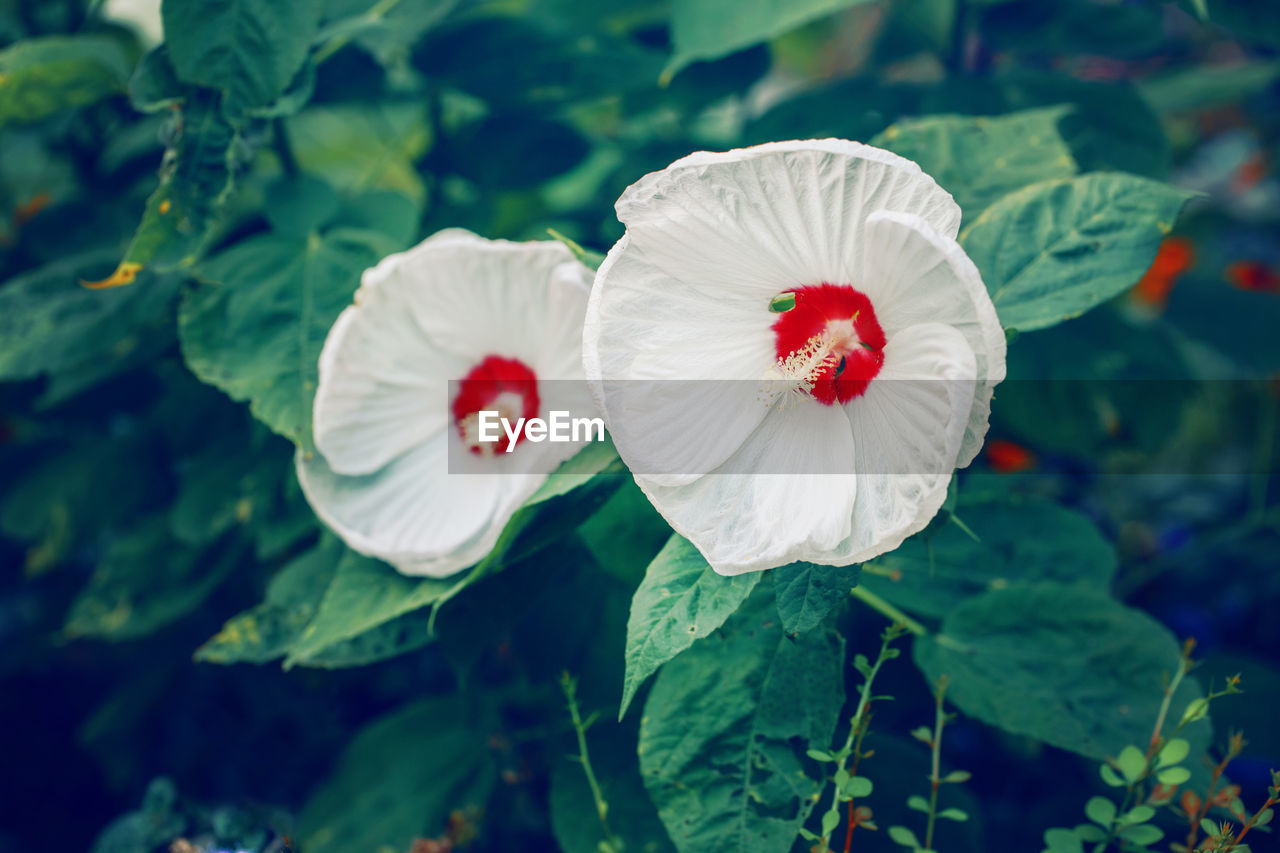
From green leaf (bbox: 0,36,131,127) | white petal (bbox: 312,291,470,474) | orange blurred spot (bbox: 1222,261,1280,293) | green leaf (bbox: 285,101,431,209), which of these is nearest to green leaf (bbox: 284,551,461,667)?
white petal (bbox: 312,291,470,474)

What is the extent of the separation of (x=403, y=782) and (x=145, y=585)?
1.86ft

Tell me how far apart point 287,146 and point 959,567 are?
3.98ft

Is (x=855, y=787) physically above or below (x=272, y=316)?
below

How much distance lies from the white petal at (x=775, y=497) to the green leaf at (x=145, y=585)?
1047 millimetres

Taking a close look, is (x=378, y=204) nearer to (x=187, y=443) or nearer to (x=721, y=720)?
(x=187, y=443)

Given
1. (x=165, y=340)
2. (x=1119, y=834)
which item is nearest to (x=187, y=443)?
(x=165, y=340)

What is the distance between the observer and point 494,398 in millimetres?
1129

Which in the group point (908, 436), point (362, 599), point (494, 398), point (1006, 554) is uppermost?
point (908, 436)

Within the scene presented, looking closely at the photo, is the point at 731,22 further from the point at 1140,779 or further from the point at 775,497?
the point at 1140,779

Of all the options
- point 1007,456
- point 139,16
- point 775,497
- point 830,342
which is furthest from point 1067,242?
point 139,16

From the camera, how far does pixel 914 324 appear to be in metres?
0.80

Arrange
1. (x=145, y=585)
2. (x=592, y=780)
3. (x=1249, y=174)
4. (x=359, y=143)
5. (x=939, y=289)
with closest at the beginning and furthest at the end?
(x=939, y=289) < (x=592, y=780) < (x=145, y=585) < (x=359, y=143) < (x=1249, y=174)

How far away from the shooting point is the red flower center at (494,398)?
1.10 metres

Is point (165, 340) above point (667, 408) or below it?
below
